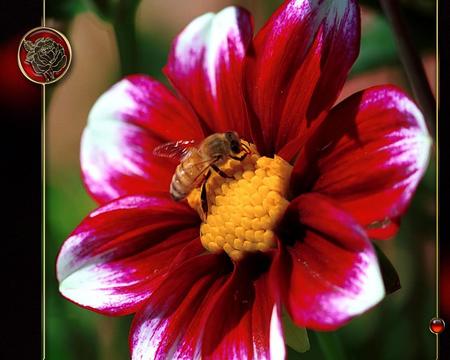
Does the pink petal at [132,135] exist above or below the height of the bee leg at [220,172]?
above

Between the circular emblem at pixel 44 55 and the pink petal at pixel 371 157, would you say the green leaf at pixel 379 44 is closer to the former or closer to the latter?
the pink petal at pixel 371 157

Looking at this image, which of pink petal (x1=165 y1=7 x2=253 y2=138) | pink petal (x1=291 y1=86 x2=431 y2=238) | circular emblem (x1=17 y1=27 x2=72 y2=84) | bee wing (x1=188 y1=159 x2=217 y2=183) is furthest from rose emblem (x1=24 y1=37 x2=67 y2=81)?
pink petal (x1=291 y1=86 x2=431 y2=238)
